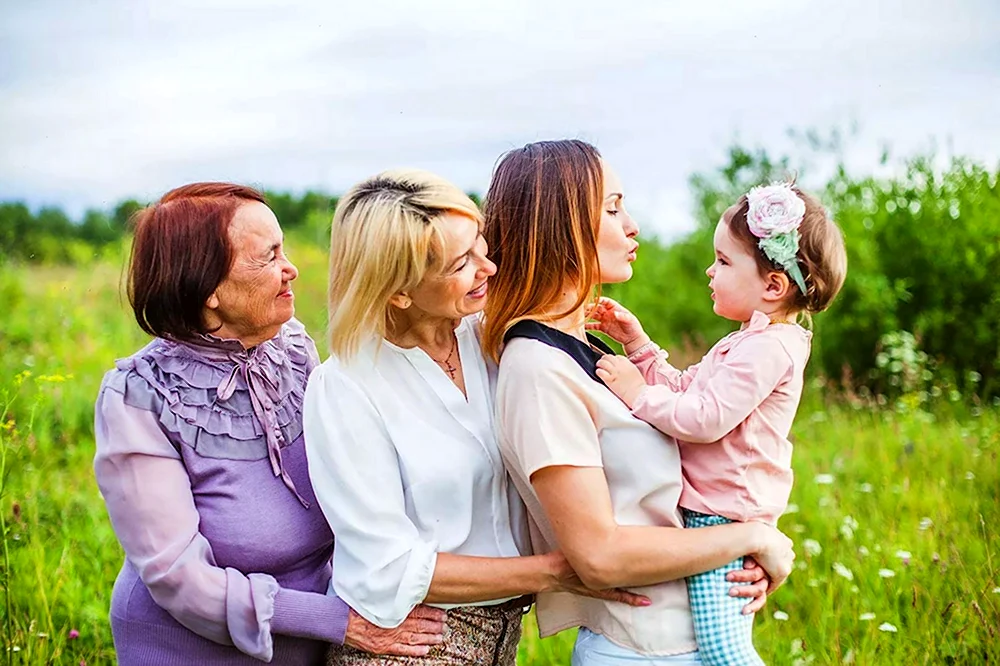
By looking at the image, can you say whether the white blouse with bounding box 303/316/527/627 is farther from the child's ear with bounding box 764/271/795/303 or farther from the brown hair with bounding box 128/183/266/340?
the child's ear with bounding box 764/271/795/303

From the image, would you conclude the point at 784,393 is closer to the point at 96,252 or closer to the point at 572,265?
the point at 572,265

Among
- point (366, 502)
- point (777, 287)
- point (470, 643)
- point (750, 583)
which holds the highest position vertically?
point (777, 287)

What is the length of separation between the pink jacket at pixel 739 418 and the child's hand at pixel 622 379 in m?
0.03

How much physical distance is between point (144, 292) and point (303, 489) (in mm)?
604

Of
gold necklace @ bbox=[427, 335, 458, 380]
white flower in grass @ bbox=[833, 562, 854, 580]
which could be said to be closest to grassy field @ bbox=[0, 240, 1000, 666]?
white flower in grass @ bbox=[833, 562, 854, 580]

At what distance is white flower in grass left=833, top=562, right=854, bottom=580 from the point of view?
383 centimetres

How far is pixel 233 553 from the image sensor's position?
2547mm

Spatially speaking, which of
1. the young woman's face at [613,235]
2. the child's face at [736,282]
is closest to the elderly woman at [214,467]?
the young woman's face at [613,235]

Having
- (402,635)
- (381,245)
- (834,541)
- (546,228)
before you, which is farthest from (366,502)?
(834,541)

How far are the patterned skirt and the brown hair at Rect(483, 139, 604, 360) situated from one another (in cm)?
64

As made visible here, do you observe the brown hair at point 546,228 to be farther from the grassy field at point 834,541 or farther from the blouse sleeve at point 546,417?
the grassy field at point 834,541

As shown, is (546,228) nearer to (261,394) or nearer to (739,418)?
(739,418)

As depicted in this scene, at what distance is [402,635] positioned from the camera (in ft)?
8.12

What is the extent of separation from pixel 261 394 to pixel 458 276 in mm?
605
